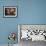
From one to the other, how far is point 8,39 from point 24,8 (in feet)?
3.81

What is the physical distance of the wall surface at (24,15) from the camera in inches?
185

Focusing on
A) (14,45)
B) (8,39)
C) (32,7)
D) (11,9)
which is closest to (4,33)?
(8,39)

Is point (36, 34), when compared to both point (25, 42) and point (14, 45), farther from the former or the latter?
point (14, 45)

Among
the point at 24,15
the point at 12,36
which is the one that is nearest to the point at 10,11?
the point at 24,15

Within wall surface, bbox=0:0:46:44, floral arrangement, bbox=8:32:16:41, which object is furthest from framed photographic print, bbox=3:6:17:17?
floral arrangement, bbox=8:32:16:41

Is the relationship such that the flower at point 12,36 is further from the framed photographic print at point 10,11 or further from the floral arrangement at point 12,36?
the framed photographic print at point 10,11

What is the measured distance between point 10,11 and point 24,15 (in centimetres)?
49

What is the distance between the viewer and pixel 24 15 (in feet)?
15.5

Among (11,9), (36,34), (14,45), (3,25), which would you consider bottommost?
(14,45)

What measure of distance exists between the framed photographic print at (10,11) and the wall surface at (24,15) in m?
0.10

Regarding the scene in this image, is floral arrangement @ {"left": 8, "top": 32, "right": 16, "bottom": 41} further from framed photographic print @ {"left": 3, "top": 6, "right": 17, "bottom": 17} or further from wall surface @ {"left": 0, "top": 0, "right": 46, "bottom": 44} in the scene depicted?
framed photographic print @ {"left": 3, "top": 6, "right": 17, "bottom": 17}

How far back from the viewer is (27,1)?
4.71 meters

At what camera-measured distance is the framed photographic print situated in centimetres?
469

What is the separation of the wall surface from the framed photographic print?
0.10 metres
